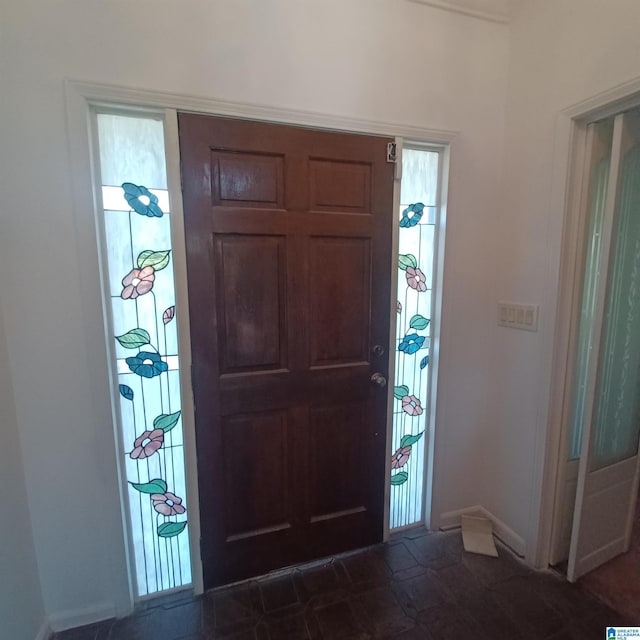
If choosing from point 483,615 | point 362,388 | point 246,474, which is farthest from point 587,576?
point 246,474

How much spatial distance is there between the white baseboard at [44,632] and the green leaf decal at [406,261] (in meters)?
2.17

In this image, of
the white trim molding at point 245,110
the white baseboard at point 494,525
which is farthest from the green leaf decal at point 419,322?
the white baseboard at point 494,525

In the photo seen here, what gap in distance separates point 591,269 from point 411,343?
2.86ft

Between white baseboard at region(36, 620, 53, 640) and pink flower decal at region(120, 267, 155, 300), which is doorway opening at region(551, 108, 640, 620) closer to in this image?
pink flower decal at region(120, 267, 155, 300)

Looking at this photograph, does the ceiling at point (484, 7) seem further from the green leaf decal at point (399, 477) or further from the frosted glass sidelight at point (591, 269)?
the green leaf decal at point (399, 477)

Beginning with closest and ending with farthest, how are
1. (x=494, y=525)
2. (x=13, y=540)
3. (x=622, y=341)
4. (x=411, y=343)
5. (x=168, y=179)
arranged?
(x=13, y=540) → (x=168, y=179) → (x=622, y=341) → (x=411, y=343) → (x=494, y=525)

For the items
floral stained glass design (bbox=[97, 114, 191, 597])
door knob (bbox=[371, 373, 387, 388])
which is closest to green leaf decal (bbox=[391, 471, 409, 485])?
door knob (bbox=[371, 373, 387, 388])

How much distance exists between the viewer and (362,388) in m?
1.68

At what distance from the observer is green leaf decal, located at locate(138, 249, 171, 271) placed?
4.49ft

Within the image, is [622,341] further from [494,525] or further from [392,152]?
[392,152]

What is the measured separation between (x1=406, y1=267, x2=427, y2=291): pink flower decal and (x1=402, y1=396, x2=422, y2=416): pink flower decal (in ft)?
1.97

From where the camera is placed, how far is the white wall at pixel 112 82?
1177mm

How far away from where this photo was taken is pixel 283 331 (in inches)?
60.4

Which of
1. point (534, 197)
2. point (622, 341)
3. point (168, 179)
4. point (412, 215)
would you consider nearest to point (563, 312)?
point (622, 341)
